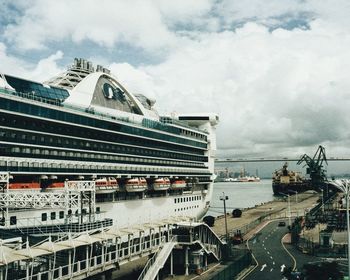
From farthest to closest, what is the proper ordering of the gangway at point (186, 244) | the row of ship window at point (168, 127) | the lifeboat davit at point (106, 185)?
the row of ship window at point (168, 127) < the lifeboat davit at point (106, 185) < the gangway at point (186, 244)

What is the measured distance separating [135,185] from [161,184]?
683cm

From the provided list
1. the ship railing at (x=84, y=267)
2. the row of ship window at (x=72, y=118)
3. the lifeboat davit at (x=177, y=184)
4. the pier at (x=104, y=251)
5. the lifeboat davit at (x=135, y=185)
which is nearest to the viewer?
the pier at (x=104, y=251)

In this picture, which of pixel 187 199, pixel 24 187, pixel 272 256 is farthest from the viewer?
pixel 187 199

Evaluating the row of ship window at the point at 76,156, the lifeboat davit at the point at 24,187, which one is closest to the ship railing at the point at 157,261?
the lifeboat davit at the point at 24,187

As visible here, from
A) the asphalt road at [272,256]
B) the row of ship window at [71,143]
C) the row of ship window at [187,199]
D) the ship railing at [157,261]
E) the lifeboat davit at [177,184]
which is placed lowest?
the asphalt road at [272,256]

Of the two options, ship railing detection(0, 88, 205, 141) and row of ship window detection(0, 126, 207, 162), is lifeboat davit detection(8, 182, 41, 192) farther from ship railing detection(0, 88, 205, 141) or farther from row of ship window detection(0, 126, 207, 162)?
ship railing detection(0, 88, 205, 141)

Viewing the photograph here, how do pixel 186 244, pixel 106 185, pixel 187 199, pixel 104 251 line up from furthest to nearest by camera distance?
pixel 187 199 < pixel 106 185 < pixel 186 244 < pixel 104 251

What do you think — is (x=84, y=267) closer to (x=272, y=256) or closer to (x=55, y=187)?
(x=55, y=187)

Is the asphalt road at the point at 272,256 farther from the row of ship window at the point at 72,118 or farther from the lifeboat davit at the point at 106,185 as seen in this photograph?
the row of ship window at the point at 72,118

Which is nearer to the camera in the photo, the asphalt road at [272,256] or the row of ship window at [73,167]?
the row of ship window at [73,167]

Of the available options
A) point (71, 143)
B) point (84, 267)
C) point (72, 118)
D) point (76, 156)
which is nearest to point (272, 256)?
point (76, 156)

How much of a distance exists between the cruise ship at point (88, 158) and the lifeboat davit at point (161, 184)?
0.16m

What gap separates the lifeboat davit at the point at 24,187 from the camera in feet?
123

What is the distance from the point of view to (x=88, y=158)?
47344mm
